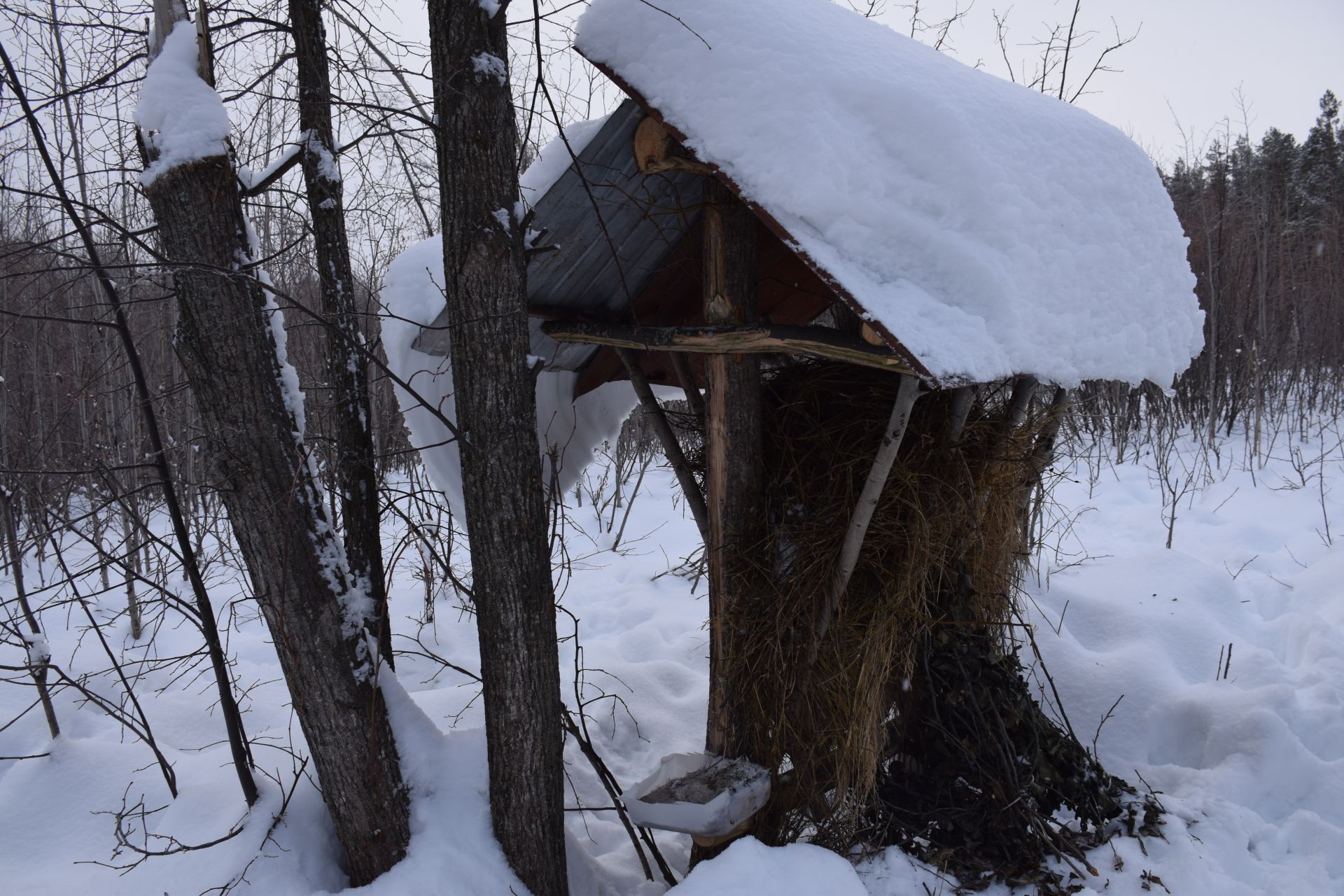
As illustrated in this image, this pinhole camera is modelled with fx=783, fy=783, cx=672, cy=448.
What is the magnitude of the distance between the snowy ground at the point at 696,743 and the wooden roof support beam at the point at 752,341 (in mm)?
1538

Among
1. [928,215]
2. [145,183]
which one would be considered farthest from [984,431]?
[145,183]

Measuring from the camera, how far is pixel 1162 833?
3.11 metres

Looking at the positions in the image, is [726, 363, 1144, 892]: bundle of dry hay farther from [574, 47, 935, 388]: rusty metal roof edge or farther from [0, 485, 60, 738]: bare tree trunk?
[0, 485, 60, 738]: bare tree trunk

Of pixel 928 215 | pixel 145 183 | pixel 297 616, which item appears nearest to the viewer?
pixel 928 215

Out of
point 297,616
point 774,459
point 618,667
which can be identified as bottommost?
point 618,667

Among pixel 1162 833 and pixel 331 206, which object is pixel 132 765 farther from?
pixel 1162 833

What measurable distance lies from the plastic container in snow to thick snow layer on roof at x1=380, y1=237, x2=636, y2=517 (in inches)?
48.1

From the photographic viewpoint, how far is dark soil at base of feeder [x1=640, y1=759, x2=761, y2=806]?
8.94ft

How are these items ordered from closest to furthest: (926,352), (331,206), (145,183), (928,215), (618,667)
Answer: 1. (926,352)
2. (928,215)
3. (145,183)
4. (331,206)
5. (618,667)

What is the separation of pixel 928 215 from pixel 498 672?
195 cm

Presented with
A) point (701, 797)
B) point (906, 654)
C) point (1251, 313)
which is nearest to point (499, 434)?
point (701, 797)

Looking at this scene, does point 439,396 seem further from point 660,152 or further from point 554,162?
point 660,152

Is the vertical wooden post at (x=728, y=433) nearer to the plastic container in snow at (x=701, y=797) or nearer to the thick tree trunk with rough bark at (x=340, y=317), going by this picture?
the plastic container in snow at (x=701, y=797)

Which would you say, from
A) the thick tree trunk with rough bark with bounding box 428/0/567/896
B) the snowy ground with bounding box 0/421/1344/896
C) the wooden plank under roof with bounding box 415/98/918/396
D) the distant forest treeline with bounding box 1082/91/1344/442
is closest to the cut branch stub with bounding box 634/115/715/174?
the wooden plank under roof with bounding box 415/98/918/396
